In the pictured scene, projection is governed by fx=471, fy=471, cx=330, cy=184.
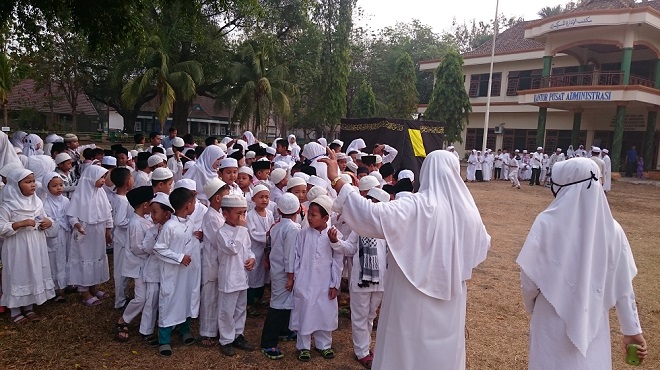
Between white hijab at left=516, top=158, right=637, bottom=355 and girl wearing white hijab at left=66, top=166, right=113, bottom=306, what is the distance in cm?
426

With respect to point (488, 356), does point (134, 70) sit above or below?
above

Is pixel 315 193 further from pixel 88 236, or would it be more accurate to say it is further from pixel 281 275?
pixel 88 236

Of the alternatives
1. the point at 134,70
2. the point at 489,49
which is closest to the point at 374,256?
the point at 134,70

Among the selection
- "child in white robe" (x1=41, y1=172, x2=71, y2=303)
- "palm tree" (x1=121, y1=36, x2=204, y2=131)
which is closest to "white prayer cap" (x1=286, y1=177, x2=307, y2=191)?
"child in white robe" (x1=41, y1=172, x2=71, y2=303)

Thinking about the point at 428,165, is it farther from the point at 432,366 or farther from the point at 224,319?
the point at 224,319

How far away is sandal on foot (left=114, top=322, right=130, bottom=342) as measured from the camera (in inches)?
158

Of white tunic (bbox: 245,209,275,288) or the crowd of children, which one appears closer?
the crowd of children

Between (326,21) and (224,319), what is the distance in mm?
21910

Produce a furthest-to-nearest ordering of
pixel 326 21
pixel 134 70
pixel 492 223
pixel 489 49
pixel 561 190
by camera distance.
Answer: pixel 489 49 < pixel 326 21 < pixel 134 70 < pixel 492 223 < pixel 561 190

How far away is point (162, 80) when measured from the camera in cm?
1478

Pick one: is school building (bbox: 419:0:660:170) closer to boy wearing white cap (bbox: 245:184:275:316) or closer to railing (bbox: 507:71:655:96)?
railing (bbox: 507:71:655:96)

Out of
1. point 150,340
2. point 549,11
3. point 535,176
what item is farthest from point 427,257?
→ point 549,11

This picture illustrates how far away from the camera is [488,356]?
4074mm

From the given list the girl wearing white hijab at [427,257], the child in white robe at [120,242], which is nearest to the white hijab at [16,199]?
the child in white robe at [120,242]
